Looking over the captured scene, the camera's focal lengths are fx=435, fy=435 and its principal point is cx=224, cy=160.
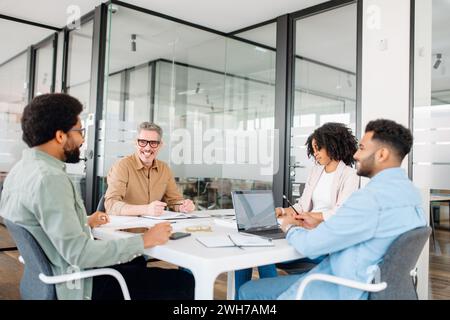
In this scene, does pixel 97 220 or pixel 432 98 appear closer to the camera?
pixel 97 220

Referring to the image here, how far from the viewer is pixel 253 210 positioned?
7.34 ft

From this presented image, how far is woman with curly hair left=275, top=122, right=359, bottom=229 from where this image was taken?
275cm

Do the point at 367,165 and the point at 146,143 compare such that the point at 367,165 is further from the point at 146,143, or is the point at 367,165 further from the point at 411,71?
the point at 411,71

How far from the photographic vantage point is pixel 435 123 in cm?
371

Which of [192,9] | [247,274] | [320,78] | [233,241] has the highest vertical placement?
[192,9]

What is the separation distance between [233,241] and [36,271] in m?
0.77

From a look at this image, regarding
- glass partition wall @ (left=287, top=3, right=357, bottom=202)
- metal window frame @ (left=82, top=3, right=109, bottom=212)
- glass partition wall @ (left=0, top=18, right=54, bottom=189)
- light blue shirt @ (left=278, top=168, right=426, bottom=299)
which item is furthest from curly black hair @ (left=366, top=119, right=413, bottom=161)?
glass partition wall @ (left=0, top=18, right=54, bottom=189)

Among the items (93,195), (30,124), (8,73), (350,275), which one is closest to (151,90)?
(93,195)

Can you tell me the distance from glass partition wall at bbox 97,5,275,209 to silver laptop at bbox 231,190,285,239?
294cm

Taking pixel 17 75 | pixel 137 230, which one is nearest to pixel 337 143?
pixel 137 230

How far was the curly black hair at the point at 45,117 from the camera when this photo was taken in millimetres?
1621

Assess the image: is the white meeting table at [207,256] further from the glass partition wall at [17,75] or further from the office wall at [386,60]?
the glass partition wall at [17,75]

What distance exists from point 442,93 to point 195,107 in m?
2.98

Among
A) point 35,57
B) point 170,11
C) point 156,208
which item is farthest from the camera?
point 35,57
